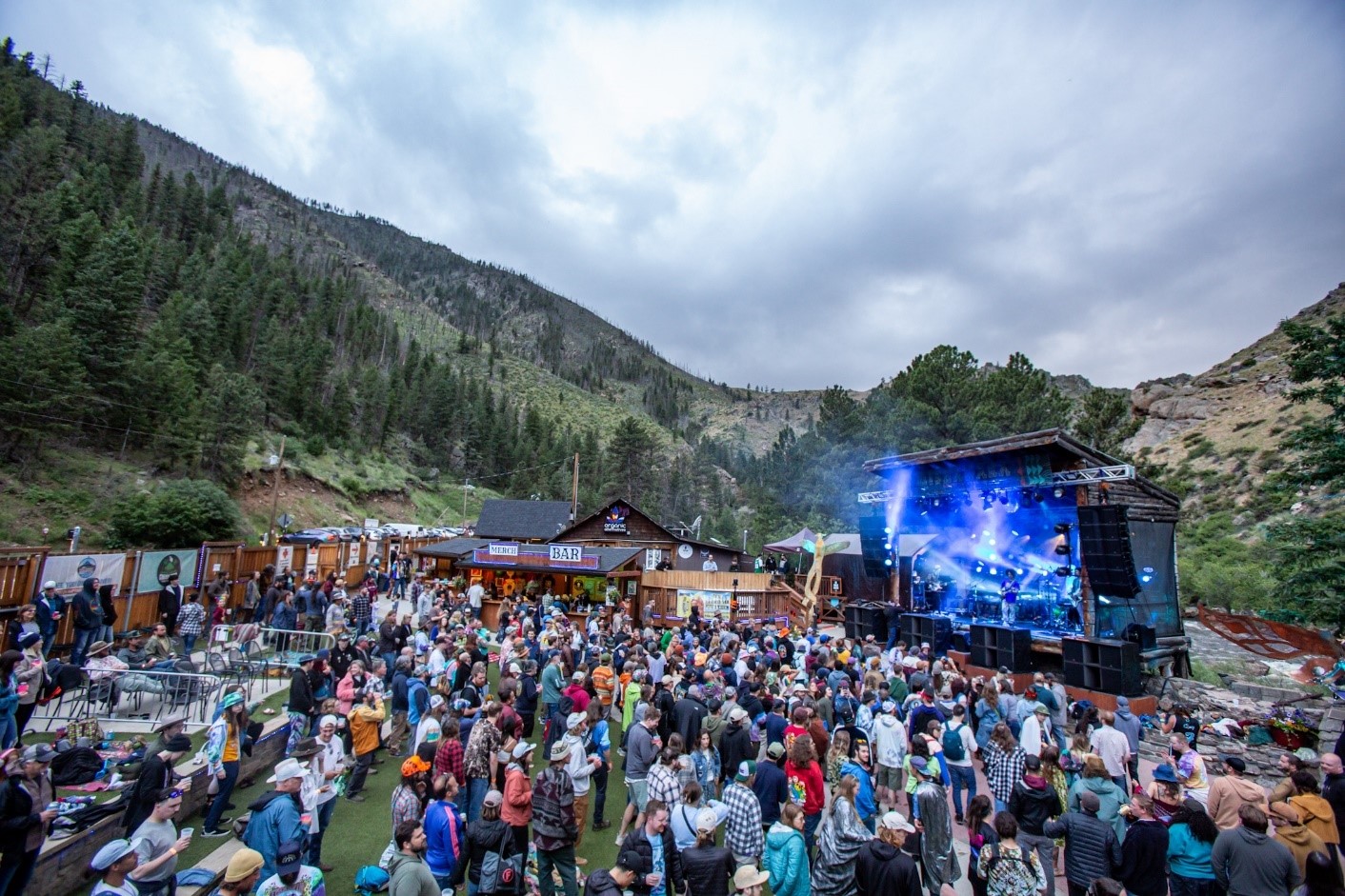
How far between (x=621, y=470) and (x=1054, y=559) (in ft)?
157

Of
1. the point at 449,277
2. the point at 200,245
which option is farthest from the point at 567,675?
the point at 449,277

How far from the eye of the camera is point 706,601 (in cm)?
2145

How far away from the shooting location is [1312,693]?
13531mm

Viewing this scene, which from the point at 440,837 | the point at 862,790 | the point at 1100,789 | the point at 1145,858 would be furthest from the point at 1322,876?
the point at 440,837

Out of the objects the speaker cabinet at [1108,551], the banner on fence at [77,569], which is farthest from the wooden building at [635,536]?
the banner on fence at [77,569]

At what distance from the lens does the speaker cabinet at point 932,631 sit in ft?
57.8

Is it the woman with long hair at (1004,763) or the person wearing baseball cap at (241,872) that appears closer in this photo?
the person wearing baseball cap at (241,872)

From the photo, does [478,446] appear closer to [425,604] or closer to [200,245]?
[200,245]

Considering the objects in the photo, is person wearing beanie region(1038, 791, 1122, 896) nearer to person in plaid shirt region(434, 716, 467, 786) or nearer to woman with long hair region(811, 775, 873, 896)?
woman with long hair region(811, 775, 873, 896)

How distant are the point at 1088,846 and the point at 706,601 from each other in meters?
16.8

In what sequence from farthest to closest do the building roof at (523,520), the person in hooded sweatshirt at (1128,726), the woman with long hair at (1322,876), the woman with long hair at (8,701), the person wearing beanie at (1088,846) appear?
the building roof at (523,520) < the person in hooded sweatshirt at (1128,726) < the woman with long hair at (8,701) < the person wearing beanie at (1088,846) < the woman with long hair at (1322,876)

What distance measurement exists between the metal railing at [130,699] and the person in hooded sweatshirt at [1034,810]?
34.2 ft

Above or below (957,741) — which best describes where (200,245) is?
above

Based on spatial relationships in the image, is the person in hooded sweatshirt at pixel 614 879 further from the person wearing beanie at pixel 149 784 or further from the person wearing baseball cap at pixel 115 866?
the person wearing beanie at pixel 149 784
